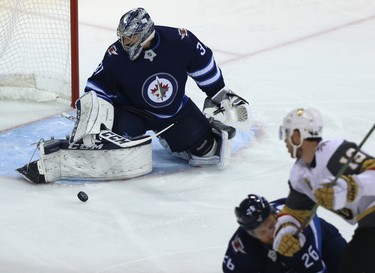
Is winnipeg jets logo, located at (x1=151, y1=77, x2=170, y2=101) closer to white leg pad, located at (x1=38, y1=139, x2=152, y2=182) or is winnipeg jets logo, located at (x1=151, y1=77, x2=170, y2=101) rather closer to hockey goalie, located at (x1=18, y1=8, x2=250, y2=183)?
hockey goalie, located at (x1=18, y1=8, x2=250, y2=183)

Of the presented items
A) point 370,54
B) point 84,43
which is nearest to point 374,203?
point 370,54

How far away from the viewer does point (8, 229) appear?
3.50 m

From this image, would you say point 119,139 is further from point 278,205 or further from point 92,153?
point 278,205

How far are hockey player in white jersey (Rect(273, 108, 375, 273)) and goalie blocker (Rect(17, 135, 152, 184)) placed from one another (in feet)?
4.44

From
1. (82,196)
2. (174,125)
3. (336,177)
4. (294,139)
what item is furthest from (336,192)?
(174,125)

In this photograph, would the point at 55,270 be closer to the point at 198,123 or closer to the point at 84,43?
the point at 198,123

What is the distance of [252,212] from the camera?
2613mm

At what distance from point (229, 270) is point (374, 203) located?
0.44m

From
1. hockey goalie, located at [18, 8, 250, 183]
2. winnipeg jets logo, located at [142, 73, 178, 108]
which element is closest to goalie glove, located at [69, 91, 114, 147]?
hockey goalie, located at [18, 8, 250, 183]

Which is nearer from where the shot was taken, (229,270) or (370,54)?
(229,270)

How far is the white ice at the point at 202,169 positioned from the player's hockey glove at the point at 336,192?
84 centimetres

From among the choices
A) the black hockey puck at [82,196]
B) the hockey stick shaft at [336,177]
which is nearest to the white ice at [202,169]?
the black hockey puck at [82,196]

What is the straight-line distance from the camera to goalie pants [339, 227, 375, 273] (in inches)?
100

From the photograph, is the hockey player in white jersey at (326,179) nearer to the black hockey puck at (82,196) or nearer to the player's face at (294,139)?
the player's face at (294,139)
